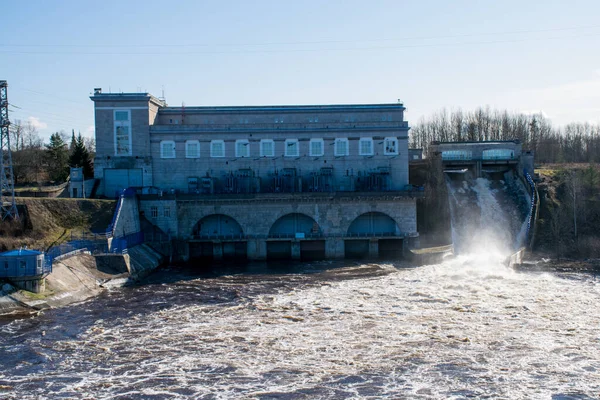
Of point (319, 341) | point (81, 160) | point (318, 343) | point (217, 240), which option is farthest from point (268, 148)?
point (318, 343)

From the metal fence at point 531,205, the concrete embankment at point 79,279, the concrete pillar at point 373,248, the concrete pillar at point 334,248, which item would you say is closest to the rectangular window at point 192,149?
the concrete embankment at point 79,279

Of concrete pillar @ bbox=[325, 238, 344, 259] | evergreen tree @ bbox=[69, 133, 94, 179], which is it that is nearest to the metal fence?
concrete pillar @ bbox=[325, 238, 344, 259]

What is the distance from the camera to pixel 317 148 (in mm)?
51562

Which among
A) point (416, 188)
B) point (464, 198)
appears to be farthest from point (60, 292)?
point (464, 198)

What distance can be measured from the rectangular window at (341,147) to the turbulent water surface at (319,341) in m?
17.0

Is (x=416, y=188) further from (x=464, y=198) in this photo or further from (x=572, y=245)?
(x=572, y=245)

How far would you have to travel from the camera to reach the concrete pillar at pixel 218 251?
48.8 m

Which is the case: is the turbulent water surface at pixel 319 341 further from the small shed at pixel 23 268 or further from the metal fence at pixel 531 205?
the metal fence at pixel 531 205

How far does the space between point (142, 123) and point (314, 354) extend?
35.0 meters

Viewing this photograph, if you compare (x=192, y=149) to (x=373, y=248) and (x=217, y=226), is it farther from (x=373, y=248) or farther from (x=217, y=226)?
(x=373, y=248)

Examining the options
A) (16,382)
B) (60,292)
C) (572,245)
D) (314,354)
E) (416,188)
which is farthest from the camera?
(416,188)

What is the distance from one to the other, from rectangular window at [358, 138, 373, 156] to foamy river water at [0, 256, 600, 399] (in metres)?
18.0

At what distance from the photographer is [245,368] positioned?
2094cm

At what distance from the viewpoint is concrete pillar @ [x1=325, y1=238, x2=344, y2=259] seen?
159 feet
